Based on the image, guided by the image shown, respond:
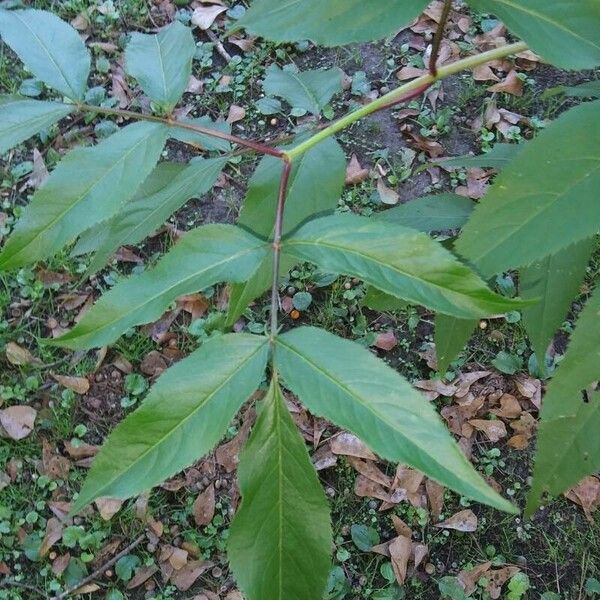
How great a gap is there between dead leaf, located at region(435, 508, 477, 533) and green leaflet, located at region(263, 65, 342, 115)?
1402mm

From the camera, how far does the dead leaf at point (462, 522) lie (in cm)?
215

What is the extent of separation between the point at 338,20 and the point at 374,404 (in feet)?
1.38

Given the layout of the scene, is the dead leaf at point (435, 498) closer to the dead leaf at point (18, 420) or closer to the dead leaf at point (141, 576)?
the dead leaf at point (141, 576)

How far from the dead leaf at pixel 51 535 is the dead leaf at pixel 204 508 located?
0.41 meters

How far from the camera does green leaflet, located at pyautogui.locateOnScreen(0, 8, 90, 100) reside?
3.28 feet

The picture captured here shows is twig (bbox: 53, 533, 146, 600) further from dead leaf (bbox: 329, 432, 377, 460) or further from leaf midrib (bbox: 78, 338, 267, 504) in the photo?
leaf midrib (bbox: 78, 338, 267, 504)

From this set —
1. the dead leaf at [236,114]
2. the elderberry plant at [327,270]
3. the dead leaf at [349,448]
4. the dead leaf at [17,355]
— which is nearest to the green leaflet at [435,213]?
the elderberry plant at [327,270]

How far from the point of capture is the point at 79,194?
0.82 meters

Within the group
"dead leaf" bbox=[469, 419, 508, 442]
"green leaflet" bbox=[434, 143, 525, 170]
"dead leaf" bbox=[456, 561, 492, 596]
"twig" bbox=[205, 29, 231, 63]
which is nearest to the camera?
"green leaflet" bbox=[434, 143, 525, 170]

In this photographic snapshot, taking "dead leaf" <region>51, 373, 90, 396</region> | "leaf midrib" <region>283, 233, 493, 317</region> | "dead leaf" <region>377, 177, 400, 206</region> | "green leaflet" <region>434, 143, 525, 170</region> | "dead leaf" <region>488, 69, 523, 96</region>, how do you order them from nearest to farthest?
"leaf midrib" <region>283, 233, 493, 317</region>
"green leaflet" <region>434, 143, 525, 170</region>
"dead leaf" <region>51, 373, 90, 396</region>
"dead leaf" <region>377, 177, 400, 206</region>
"dead leaf" <region>488, 69, 523, 96</region>

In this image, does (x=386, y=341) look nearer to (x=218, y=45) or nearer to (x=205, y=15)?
(x=218, y=45)

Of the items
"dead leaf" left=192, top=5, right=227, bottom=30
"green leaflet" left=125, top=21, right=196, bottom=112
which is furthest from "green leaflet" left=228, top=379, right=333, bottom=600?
"dead leaf" left=192, top=5, right=227, bottom=30

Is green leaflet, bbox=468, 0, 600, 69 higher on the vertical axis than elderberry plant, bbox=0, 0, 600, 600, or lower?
higher

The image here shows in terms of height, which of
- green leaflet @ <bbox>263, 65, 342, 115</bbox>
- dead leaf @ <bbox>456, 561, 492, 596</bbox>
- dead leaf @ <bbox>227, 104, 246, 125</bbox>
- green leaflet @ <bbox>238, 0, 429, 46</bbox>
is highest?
green leaflet @ <bbox>238, 0, 429, 46</bbox>
